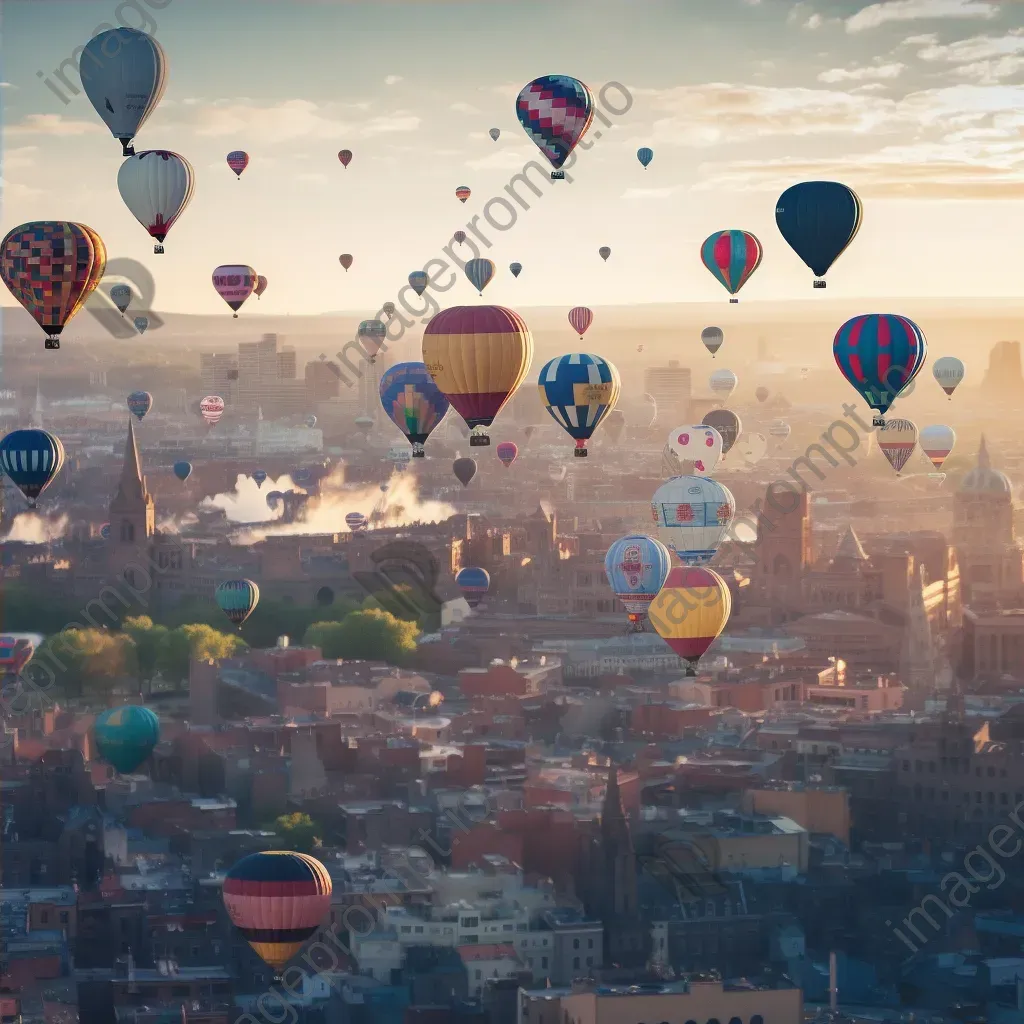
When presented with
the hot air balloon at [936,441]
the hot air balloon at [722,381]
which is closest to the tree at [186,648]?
the hot air balloon at [936,441]

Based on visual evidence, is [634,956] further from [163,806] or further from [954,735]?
[954,735]

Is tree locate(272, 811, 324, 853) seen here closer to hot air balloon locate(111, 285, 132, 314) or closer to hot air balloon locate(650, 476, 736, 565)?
hot air balloon locate(650, 476, 736, 565)

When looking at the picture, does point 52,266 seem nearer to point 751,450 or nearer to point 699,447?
point 699,447

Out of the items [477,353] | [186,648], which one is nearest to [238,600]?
[186,648]

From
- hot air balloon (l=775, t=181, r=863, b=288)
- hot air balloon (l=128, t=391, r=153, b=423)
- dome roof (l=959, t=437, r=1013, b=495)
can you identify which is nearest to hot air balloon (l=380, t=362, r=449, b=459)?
hot air balloon (l=775, t=181, r=863, b=288)

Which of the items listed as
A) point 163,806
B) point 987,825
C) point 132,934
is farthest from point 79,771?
point 987,825
